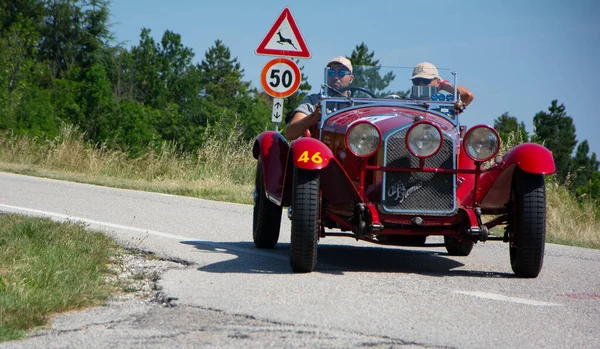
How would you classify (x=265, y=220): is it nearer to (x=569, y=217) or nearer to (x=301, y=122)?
(x=301, y=122)

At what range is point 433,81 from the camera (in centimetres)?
779

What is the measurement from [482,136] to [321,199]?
1253 millimetres

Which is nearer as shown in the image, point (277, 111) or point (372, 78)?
point (372, 78)

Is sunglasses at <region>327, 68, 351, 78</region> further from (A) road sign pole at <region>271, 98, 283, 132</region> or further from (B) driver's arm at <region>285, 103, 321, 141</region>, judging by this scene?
(A) road sign pole at <region>271, 98, 283, 132</region>

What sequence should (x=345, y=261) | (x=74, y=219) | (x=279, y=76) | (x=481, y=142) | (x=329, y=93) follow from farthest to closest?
(x=279, y=76)
(x=74, y=219)
(x=329, y=93)
(x=345, y=261)
(x=481, y=142)

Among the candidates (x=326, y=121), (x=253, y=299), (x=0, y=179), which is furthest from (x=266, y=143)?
(x=0, y=179)

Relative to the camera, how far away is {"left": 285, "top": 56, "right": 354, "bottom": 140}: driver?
7.39 meters

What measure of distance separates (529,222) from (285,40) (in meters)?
6.19

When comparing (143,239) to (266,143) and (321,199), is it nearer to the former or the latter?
(266,143)

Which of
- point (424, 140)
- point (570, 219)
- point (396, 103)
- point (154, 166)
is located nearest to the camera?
point (424, 140)

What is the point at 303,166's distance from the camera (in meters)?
6.06

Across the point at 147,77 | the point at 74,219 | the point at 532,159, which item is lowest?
the point at 74,219

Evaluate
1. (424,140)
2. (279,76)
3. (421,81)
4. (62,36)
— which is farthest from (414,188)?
(62,36)

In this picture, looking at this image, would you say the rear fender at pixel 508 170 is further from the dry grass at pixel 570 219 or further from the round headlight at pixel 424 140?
the dry grass at pixel 570 219
